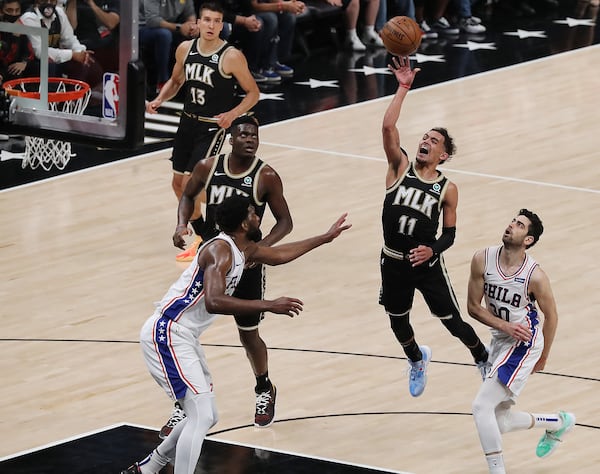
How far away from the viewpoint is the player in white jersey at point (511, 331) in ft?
25.1

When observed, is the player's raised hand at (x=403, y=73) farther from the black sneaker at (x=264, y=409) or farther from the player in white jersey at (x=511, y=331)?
the black sneaker at (x=264, y=409)

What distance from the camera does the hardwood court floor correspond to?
8.56m

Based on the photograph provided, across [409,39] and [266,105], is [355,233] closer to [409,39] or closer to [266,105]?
[409,39]

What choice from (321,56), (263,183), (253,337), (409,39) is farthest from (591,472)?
(321,56)

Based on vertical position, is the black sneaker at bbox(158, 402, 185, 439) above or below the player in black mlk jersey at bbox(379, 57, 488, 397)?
below

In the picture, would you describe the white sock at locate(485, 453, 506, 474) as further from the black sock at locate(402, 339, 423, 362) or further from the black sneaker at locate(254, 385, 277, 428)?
the black sneaker at locate(254, 385, 277, 428)

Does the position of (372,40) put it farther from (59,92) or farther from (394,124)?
(394,124)

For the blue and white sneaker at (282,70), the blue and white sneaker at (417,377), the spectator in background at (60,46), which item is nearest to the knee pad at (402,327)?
the blue and white sneaker at (417,377)

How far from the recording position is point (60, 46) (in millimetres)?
9727

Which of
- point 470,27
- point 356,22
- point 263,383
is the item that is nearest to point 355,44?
point 356,22

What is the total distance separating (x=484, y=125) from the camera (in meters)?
16.0

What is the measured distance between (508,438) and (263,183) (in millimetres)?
2093

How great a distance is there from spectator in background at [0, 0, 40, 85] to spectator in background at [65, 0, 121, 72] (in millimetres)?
368

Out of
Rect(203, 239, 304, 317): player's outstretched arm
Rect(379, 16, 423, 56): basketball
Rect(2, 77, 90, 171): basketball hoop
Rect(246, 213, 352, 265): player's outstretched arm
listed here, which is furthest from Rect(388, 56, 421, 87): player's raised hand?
Rect(2, 77, 90, 171): basketball hoop
